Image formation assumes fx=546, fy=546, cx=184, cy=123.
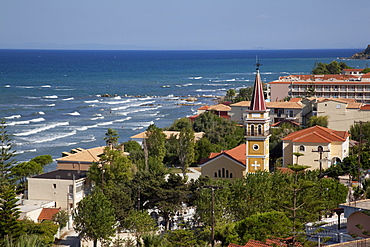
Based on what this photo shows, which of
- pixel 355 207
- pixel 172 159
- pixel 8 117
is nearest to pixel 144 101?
pixel 8 117

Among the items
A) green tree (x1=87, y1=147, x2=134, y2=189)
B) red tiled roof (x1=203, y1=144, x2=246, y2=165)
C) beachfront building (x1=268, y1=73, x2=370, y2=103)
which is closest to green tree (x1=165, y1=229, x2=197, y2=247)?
green tree (x1=87, y1=147, x2=134, y2=189)

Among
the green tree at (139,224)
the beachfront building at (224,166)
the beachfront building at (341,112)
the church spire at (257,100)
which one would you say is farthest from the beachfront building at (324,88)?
the green tree at (139,224)

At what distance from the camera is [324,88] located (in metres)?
69.1

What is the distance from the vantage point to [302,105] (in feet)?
189

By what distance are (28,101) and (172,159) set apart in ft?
193

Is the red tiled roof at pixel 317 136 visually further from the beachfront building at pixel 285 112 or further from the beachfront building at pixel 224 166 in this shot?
the beachfront building at pixel 285 112

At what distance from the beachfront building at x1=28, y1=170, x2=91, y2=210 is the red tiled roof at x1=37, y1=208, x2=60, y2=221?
2.15 m

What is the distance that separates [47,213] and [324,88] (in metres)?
47.1

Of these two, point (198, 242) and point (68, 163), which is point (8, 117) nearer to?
point (68, 163)

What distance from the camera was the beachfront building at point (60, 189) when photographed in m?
33.2

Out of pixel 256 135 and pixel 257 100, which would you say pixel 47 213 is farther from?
pixel 257 100

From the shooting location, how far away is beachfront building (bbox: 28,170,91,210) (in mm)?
33188

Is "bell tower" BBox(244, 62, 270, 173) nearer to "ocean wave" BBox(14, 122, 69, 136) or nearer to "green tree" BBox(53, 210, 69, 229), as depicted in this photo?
"green tree" BBox(53, 210, 69, 229)

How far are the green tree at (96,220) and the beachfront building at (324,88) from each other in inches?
1873
